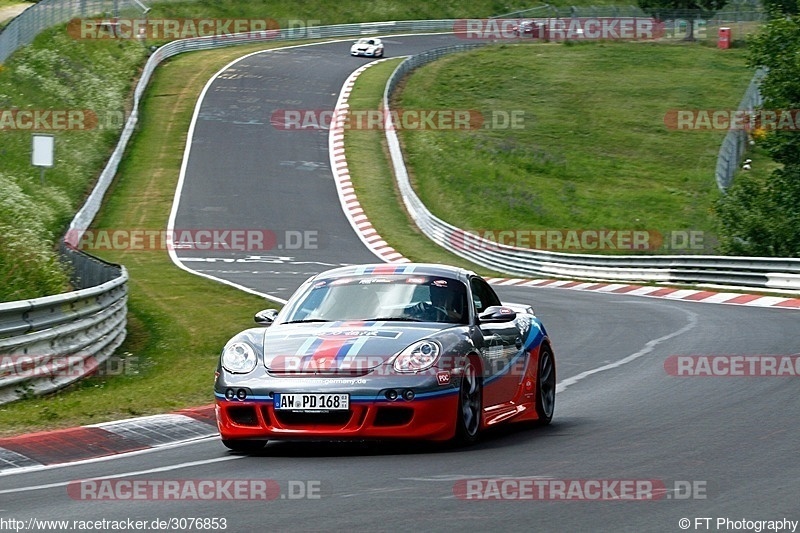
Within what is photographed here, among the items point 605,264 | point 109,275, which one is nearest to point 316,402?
point 109,275

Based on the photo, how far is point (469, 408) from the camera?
9.16m

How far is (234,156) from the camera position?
45.8 m

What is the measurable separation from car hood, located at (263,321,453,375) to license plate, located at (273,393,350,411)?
7.5 inches

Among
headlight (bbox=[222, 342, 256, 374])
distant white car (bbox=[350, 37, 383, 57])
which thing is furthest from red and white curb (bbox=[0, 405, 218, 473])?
distant white car (bbox=[350, 37, 383, 57])

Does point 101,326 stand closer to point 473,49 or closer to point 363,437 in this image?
point 363,437

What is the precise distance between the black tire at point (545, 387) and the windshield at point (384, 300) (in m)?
1.20

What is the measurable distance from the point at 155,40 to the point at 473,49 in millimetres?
16600

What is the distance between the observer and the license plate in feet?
28.2
